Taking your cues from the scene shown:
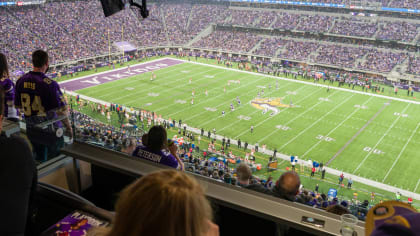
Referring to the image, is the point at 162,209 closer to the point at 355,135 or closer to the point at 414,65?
the point at 355,135

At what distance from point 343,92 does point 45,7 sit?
4054cm

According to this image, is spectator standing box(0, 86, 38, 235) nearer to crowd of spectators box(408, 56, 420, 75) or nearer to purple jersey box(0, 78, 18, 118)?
purple jersey box(0, 78, 18, 118)

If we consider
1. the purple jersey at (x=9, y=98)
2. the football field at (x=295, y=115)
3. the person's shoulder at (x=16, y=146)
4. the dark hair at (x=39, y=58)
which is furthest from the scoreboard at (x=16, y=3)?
the person's shoulder at (x=16, y=146)

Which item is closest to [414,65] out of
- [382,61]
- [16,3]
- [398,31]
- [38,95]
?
[382,61]

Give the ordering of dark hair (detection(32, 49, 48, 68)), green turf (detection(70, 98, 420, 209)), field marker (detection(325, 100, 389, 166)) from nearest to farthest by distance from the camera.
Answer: dark hair (detection(32, 49, 48, 68))
green turf (detection(70, 98, 420, 209))
field marker (detection(325, 100, 389, 166))

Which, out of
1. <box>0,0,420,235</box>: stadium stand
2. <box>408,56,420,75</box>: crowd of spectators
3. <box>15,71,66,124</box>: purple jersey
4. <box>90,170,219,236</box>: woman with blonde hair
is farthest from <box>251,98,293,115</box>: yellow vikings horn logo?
<box>90,170,219,236</box>: woman with blonde hair

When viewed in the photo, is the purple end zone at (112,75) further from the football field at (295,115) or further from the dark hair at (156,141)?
the dark hair at (156,141)

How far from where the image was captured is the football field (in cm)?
2178

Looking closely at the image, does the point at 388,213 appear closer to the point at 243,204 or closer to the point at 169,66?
the point at 243,204

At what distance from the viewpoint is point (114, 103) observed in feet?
97.6

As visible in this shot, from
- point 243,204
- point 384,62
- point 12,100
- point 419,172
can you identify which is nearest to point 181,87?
point 419,172

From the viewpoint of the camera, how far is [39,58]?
5.00 m

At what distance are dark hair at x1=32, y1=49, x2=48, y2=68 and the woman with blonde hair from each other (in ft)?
14.2

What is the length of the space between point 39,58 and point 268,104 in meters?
26.9
